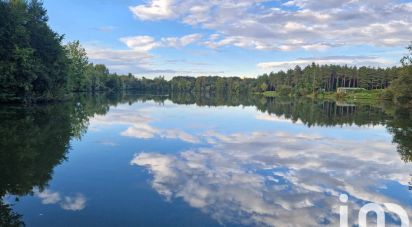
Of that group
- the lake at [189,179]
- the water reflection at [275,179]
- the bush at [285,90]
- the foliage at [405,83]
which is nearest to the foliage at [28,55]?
the lake at [189,179]

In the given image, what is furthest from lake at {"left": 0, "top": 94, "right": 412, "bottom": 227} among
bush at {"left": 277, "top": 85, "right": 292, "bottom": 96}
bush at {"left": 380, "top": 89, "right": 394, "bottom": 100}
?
bush at {"left": 277, "top": 85, "right": 292, "bottom": 96}

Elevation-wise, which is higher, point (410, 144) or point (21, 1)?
point (21, 1)

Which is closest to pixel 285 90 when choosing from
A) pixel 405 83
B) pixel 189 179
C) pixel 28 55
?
pixel 405 83

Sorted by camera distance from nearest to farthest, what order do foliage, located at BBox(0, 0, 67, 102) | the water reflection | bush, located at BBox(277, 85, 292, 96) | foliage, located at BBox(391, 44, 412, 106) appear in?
the water reflection, foliage, located at BBox(0, 0, 67, 102), foliage, located at BBox(391, 44, 412, 106), bush, located at BBox(277, 85, 292, 96)

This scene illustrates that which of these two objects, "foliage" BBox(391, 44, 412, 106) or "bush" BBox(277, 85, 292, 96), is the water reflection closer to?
"foliage" BBox(391, 44, 412, 106)

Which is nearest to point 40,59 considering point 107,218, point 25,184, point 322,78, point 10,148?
point 10,148

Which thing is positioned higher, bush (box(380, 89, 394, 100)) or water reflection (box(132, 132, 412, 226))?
bush (box(380, 89, 394, 100))

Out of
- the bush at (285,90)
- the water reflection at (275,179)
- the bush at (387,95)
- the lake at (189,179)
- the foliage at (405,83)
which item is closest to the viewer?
the lake at (189,179)

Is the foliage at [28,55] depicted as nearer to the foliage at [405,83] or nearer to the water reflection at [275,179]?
the water reflection at [275,179]

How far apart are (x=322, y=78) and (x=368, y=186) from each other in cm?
12751

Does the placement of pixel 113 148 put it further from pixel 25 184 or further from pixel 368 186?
pixel 368 186

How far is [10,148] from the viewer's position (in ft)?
47.2

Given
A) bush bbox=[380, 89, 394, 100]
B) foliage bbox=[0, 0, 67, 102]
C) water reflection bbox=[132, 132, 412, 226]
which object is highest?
foliage bbox=[0, 0, 67, 102]

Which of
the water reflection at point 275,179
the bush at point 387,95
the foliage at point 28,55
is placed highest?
the foliage at point 28,55
